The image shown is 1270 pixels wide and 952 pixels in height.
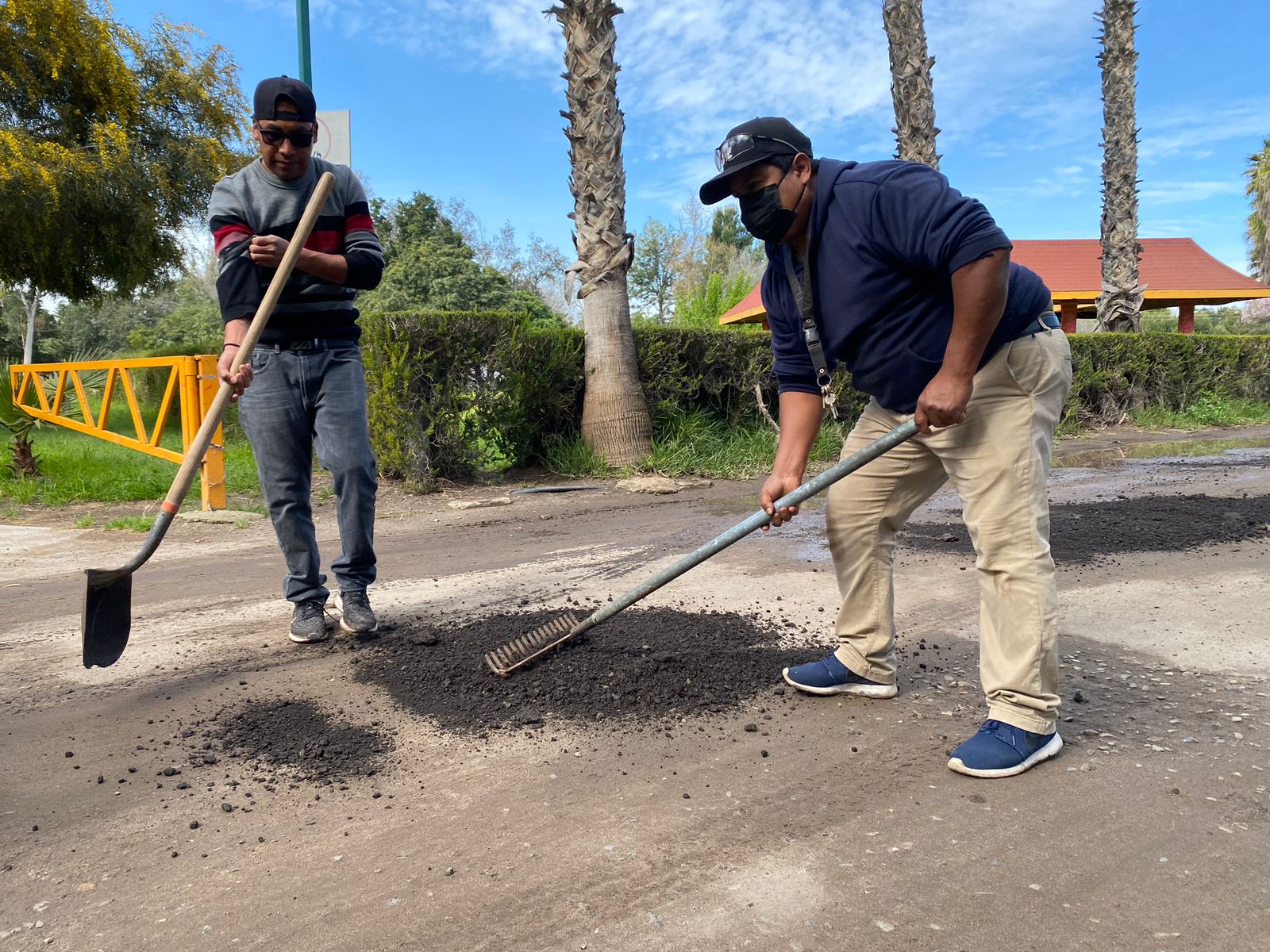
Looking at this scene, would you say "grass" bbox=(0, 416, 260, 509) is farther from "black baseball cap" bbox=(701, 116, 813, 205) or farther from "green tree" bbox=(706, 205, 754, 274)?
"green tree" bbox=(706, 205, 754, 274)

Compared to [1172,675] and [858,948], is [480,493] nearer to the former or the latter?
[1172,675]

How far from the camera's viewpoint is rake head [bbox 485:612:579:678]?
3.23 metres

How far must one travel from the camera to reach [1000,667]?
2.57 m

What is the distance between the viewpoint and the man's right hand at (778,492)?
2979 millimetres

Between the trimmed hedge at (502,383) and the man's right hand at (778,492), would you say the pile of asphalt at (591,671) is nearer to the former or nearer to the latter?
the man's right hand at (778,492)

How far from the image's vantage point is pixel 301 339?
3543 millimetres

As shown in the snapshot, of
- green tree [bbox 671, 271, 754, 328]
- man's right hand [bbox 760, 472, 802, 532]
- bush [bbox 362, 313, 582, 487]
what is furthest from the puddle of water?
green tree [bbox 671, 271, 754, 328]

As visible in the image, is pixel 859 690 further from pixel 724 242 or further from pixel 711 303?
pixel 724 242

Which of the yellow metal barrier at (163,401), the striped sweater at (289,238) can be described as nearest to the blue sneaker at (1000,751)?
the striped sweater at (289,238)

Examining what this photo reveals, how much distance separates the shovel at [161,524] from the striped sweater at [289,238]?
Answer: 0.57ft

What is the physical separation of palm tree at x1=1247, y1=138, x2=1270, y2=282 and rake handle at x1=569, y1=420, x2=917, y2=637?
4037 cm

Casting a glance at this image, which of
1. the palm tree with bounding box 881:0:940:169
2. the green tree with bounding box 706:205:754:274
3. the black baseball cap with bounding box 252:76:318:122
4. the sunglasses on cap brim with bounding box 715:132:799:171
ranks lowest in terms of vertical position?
the sunglasses on cap brim with bounding box 715:132:799:171

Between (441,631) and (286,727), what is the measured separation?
0.98 meters

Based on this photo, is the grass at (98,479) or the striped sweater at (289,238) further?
the grass at (98,479)
